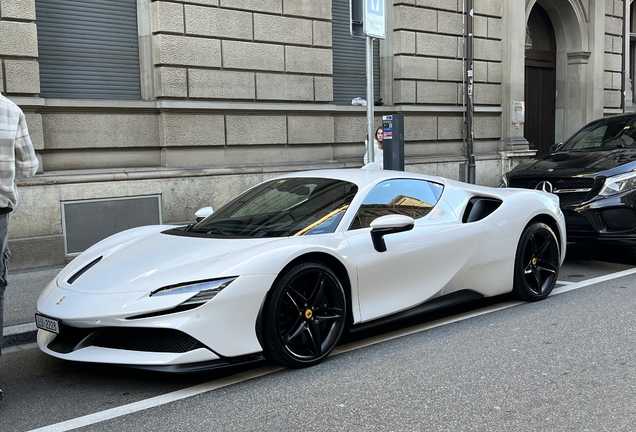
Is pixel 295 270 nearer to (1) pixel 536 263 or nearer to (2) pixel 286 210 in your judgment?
(2) pixel 286 210

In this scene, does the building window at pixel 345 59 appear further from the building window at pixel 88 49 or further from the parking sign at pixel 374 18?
the parking sign at pixel 374 18

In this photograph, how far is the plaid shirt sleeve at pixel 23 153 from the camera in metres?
4.15

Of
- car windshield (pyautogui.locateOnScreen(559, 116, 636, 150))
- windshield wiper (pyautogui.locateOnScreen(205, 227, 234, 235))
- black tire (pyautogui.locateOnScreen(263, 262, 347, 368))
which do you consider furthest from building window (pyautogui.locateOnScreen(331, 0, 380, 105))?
black tire (pyautogui.locateOnScreen(263, 262, 347, 368))

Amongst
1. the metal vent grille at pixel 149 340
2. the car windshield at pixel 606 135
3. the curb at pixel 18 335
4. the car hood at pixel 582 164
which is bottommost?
the curb at pixel 18 335

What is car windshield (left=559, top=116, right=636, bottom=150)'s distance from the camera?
29.3 ft

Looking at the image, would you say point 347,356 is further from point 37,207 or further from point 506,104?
point 506,104

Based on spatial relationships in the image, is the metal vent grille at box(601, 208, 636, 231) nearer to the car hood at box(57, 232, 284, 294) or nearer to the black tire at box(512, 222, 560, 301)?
the black tire at box(512, 222, 560, 301)

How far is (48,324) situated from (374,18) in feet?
17.0

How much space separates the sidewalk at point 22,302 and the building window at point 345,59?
6.38 metres

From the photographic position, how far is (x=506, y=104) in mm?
15312

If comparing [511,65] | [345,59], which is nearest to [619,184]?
[345,59]

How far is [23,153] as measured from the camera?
4.18 metres

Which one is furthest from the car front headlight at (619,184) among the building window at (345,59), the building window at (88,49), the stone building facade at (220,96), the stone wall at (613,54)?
the stone wall at (613,54)

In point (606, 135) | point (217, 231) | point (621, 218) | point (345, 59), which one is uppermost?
point (345, 59)
